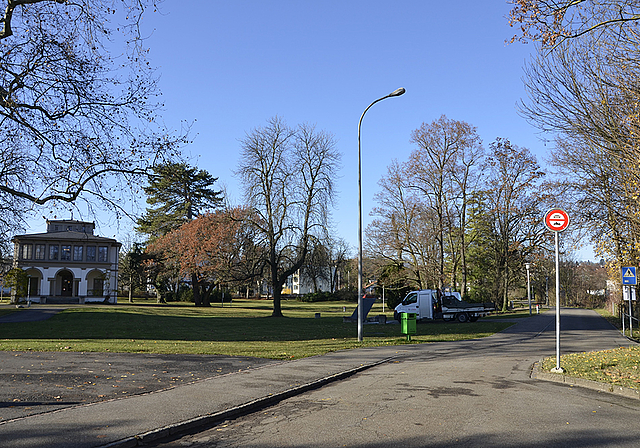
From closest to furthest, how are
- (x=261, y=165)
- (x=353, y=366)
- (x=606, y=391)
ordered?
(x=606, y=391) < (x=353, y=366) < (x=261, y=165)

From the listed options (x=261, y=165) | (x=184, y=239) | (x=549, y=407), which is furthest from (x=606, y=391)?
(x=184, y=239)

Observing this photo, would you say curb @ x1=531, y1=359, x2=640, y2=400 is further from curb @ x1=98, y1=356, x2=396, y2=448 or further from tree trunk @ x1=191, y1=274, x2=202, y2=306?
tree trunk @ x1=191, y1=274, x2=202, y2=306

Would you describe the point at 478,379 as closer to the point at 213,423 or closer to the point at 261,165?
the point at 213,423

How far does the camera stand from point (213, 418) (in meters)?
7.50

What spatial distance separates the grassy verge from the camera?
10.7 m

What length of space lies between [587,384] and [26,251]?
227 feet

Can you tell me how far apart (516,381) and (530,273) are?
47529mm

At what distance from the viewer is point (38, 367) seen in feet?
38.7

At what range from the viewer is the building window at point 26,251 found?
2532 inches

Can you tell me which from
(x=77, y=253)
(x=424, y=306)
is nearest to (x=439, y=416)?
(x=424, y=306)

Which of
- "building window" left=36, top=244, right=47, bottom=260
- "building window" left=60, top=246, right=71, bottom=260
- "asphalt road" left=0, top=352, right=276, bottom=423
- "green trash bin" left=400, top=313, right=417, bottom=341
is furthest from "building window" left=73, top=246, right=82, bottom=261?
"green trash bin" left=400, top=313, right=417, bottom=341

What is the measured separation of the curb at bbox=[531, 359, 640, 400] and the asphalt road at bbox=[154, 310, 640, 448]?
25cm

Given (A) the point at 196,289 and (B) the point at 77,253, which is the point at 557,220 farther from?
(B) the point at 77,253

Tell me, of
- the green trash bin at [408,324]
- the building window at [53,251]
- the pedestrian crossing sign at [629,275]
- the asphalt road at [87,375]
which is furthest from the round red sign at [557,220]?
the building window at [53,251]
